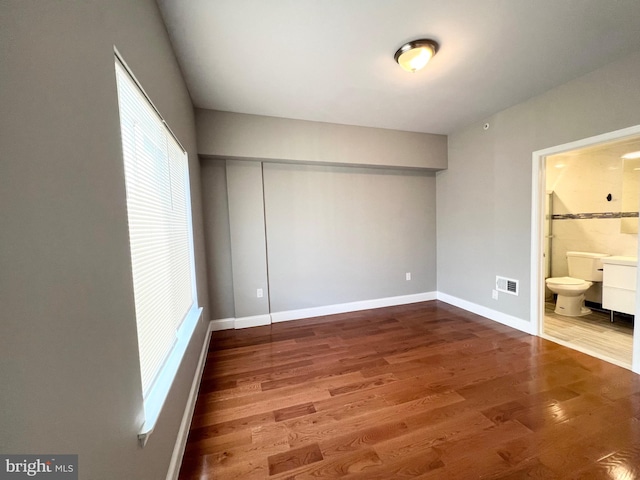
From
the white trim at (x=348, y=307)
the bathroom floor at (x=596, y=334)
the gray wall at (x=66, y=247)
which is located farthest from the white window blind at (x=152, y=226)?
the bathroom floor at (x=596, y=334)

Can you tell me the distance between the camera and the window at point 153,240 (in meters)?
1.08

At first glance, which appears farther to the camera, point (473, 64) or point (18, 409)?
point (473, 64)

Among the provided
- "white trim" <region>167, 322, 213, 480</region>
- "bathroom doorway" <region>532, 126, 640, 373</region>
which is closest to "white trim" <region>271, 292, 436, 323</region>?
"white trim" <region>167, 322, 213, 480</region>

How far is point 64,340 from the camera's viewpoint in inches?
22.8

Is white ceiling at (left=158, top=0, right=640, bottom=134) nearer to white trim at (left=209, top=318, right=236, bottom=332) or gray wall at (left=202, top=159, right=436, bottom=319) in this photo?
gray wall at (left=202, top=159, right=436, bottom=319)

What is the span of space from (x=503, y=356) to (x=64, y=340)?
3.06m

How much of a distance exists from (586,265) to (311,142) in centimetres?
419

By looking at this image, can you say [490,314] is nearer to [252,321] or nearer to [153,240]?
[252,321]

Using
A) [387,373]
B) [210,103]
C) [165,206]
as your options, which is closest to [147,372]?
[165,206]

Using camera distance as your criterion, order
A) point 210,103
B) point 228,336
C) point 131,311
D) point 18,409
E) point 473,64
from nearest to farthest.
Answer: point 18,409, point 131,311, point 473,64, point 210,103, point 228,336

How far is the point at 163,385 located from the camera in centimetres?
125

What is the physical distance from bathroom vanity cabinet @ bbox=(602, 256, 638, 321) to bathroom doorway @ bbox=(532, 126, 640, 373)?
0.28 metres

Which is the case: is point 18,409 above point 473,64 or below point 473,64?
below

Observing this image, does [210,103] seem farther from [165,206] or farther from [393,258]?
[393,258]
